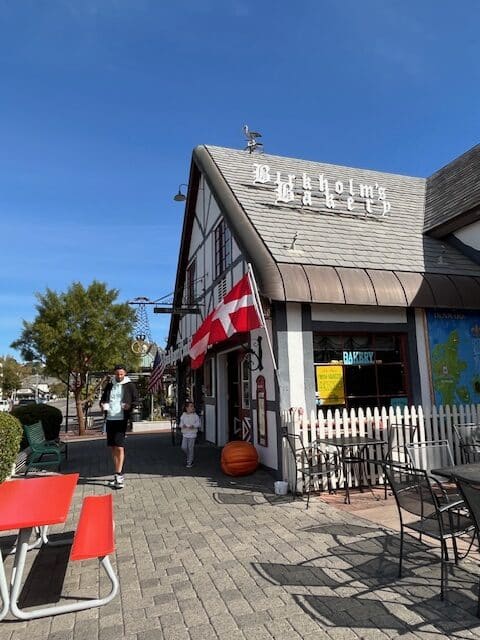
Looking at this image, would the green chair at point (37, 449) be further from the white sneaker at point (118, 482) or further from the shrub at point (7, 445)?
the white sneaker at point (118, 482)

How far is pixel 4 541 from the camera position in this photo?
5215 millimetres

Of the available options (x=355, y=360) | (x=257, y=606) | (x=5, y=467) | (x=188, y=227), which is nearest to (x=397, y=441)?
(x=355, y=360)

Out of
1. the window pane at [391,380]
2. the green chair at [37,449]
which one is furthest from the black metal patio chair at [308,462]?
the green chair at [37,449]

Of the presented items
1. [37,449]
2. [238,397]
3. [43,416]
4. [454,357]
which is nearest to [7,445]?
[37,449]

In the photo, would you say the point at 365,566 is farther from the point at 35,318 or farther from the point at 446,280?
the point at 35,318

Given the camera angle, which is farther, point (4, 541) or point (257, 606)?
point (4, 541)

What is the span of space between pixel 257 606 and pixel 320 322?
524cm

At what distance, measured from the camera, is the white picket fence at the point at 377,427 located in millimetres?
6883

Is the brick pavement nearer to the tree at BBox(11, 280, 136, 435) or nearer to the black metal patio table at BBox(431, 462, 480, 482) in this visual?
the black metal patio table at BBox(431, 462, 480, 482)

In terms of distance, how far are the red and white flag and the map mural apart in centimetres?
387

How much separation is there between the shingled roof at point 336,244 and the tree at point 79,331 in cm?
898

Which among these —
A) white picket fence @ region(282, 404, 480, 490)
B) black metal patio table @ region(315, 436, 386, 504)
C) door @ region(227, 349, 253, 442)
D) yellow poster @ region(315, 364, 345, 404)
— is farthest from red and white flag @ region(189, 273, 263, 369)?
black metal patio table @ region(315, 436, 386, 504)

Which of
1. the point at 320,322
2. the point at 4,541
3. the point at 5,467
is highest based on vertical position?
the point at 320,322

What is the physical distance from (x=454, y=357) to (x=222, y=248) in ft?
19.8
